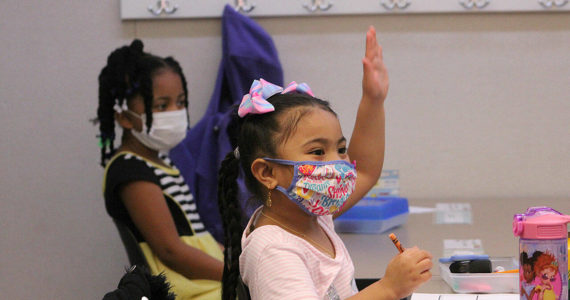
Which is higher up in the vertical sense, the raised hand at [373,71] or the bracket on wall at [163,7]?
the bracket on wall at [163,7]

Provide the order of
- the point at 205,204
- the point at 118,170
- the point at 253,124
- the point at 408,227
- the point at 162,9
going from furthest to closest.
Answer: the point at 162,9
the point at 205,204
the point at 408,227
the point at 118,170
the point at 253,124

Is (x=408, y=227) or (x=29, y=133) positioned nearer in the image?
(x=408, y=227)

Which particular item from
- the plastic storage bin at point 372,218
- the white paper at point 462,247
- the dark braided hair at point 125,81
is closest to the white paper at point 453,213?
the plastic storage bin at point 372,218

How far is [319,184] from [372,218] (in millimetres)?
1058

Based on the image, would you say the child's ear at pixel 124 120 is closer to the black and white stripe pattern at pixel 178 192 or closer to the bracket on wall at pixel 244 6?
the black and white stripe pattern at pixel 178 192

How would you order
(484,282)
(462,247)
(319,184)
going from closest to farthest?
(319,184)
(484,282)
(462,247)

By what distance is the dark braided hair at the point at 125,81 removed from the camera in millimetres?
2436

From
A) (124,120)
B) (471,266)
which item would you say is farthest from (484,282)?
(124,120)

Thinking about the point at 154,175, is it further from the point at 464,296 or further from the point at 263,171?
the point at 464,296

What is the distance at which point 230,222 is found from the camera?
4.77 ft

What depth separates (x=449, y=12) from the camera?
9.95 feet

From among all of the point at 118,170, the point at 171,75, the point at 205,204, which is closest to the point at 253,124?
the point at 118,170

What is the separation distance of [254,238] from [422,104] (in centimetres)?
192

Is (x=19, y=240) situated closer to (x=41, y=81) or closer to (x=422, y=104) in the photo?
(x=41, y=81)
